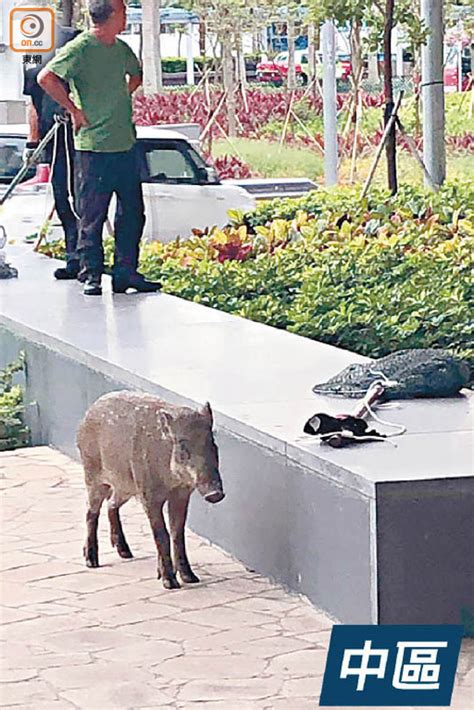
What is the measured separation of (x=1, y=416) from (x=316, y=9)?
22.0ft

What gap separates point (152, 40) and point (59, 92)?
19.1 metres

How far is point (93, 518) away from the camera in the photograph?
5.84 metres

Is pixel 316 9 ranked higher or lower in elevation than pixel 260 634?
higher

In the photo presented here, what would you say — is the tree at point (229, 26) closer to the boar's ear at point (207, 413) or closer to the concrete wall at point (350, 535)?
the concrete wall at point (350, 535)

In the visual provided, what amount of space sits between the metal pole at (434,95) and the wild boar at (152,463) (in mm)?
8761

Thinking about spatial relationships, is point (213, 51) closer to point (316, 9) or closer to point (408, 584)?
point (316, 9)

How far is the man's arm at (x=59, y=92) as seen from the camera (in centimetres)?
893

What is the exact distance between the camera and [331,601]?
5.10 meters

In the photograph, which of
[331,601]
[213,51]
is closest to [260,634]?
[331,601]

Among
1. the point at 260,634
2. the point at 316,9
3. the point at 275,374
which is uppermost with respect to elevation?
the point at 316,9

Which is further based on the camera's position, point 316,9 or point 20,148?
point 20,148

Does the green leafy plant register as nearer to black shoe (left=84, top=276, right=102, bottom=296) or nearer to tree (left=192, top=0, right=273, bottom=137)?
black shoe (left=84, top=276, right=102, bottom=296)

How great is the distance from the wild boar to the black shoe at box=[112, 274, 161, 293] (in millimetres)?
3529

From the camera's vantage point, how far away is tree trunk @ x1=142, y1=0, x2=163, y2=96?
27.4 m
